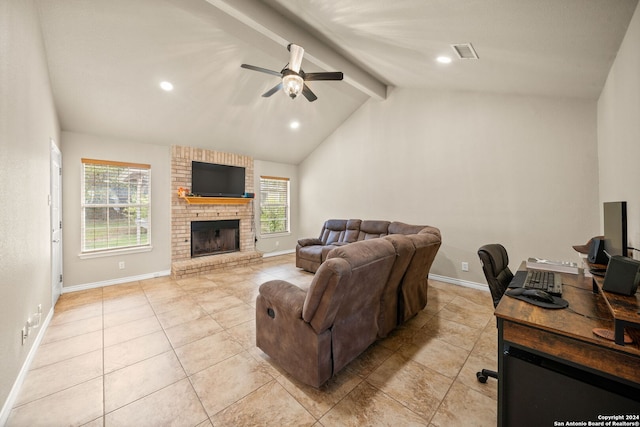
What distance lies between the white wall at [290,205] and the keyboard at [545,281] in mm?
5330

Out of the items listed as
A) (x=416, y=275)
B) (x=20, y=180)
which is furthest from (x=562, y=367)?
(x=20, y=180)

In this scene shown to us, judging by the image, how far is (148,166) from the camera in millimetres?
4586

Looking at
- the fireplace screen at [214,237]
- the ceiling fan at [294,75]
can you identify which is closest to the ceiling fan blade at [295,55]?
the ceiling fan at [294,75]

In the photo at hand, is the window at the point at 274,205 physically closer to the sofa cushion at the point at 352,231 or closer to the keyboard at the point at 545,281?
the sofa cushion at the point at 352,231

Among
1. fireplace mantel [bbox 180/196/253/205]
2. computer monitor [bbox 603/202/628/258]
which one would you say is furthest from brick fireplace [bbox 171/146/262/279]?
computer monitor [bbox 603/202/628/258]

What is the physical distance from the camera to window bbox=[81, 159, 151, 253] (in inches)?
161

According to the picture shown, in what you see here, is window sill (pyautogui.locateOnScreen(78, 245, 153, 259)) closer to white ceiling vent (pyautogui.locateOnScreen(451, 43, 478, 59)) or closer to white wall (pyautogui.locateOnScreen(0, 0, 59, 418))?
white wall (pyautogui.locateOnScreen(0, 0, 59, 418))

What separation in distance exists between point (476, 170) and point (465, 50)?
1948 millimetres

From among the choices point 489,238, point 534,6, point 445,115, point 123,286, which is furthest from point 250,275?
point 534,6

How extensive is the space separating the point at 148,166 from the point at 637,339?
231 inches

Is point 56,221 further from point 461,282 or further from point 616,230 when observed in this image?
point 461,282

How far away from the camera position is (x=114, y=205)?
4336 mm

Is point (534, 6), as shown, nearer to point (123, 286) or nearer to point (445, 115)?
point (445, 115)

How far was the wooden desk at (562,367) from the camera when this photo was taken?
1019 mm
